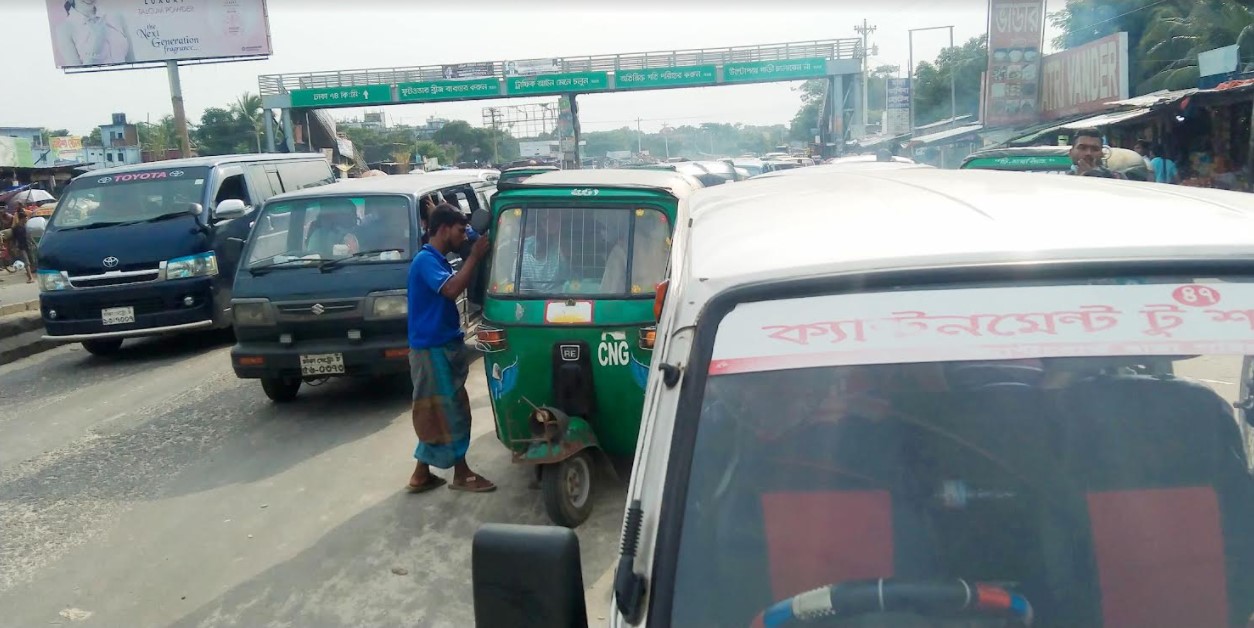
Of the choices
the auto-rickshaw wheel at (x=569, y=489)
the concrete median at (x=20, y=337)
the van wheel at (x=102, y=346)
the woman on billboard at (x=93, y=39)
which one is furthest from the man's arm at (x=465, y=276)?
the woman on billboard at (x=93, y=39)

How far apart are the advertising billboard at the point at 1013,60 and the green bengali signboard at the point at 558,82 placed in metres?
20.5

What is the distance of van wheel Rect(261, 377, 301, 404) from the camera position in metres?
7.82

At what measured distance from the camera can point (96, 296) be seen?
9.65m

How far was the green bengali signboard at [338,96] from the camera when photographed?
4397cm

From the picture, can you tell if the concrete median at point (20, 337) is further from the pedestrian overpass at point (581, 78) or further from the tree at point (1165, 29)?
the pedestrian overpass at point (581, 78)

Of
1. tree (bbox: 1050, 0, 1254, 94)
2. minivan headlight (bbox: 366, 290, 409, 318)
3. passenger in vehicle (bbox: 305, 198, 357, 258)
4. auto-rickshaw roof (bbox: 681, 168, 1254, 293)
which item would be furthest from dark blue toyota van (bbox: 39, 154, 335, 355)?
tree (bbox: 1050, 0, 1254, 94)

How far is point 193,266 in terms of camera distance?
9898mm

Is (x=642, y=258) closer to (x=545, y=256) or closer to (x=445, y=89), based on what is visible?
(x=545, y=256)

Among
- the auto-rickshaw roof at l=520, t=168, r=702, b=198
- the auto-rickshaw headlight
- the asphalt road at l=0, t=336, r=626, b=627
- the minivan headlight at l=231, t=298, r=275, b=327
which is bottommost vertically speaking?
the asphalt road at l=0, t=336, r=626, b=627

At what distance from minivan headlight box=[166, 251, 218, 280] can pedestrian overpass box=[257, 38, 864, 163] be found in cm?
3376

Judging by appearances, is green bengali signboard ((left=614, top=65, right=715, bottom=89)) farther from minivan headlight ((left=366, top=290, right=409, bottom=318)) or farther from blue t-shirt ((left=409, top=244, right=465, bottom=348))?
blue t-shirt ((left=409, top=244, right=465, bottom=348))

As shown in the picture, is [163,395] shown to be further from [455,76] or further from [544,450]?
[455,76]

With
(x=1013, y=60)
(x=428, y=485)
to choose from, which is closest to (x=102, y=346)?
(x=428, y=485)

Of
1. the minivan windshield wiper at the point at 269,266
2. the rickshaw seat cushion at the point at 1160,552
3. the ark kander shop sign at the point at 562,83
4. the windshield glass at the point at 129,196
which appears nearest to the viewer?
the rickshaw seat cushion at the point at 1160,552
